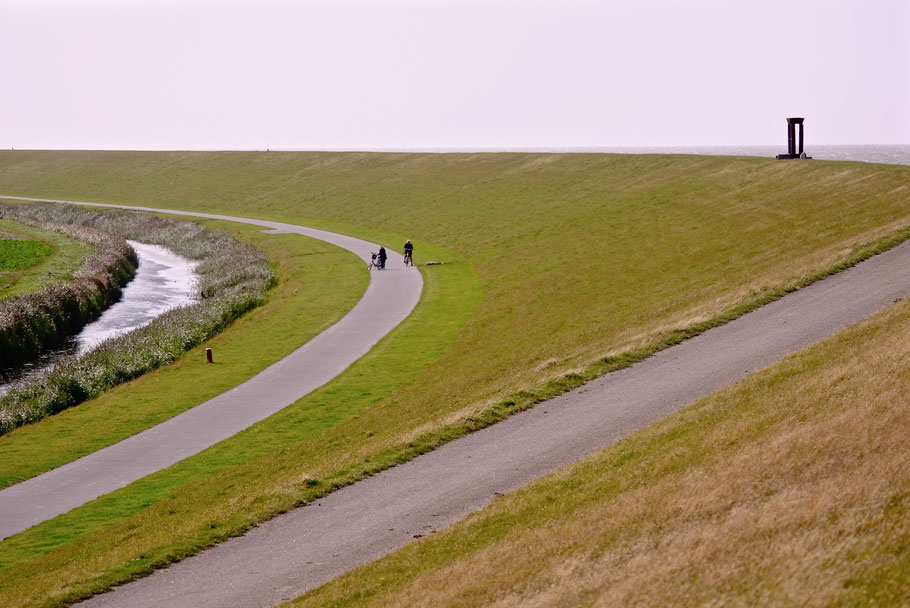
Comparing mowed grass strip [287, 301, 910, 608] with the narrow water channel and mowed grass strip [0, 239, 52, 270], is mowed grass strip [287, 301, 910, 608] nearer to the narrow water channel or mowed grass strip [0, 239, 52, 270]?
the narrow water channel

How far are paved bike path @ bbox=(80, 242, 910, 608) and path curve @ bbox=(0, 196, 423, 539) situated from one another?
5714 millimetres

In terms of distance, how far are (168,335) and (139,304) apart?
13375 millimetres

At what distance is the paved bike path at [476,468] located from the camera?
13.8m

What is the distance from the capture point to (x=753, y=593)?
9.61 metres

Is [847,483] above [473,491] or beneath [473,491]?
above

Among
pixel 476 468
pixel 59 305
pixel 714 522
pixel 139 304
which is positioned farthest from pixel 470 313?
pixel 714 522

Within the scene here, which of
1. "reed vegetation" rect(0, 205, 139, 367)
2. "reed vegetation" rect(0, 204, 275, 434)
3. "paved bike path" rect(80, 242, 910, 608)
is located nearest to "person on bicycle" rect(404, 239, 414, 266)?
"reed vegetation" rect(0, 204, 275, 434)

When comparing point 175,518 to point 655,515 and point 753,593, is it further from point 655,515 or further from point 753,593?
point 753,593

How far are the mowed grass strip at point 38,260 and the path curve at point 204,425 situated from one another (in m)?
18.3

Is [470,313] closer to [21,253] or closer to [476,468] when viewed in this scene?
[476,468]

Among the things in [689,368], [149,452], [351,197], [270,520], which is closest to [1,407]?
[149,452]

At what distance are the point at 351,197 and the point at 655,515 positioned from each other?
244 ft

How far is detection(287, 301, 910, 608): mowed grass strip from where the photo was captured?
9938mm

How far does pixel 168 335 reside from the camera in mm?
36031
